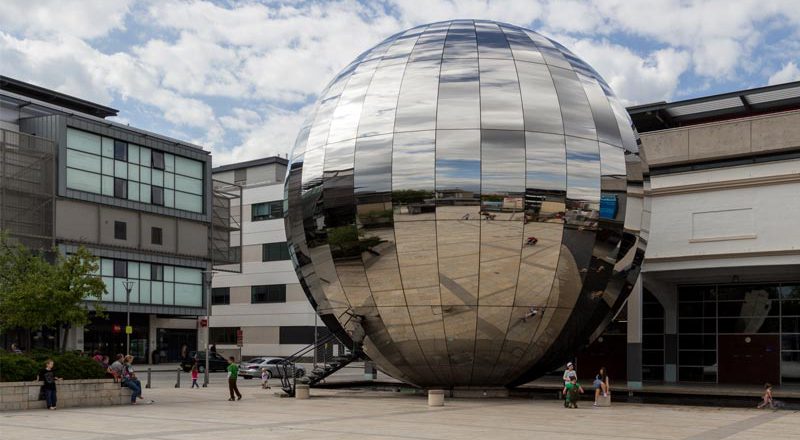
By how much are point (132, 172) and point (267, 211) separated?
20484mm

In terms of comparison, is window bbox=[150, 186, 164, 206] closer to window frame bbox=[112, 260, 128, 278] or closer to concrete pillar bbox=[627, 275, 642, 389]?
window frame bbox=[112, 260, 128, 278]

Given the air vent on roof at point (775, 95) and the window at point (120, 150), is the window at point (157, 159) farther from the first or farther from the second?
the air vent on roof at point (775, 95)

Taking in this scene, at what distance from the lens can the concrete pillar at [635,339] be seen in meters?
34.6

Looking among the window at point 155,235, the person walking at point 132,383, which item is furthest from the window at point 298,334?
the person walking at point 132,383

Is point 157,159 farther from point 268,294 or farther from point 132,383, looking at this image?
point 132,383

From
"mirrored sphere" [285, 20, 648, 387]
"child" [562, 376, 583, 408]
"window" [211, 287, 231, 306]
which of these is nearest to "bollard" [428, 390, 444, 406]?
"mirrored sphere" [285, 20, 648, 387]

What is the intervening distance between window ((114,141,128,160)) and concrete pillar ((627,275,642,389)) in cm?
4045

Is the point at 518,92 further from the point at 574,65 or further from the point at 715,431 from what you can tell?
the point at 715,431

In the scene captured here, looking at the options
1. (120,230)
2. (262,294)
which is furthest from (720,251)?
(262,294)

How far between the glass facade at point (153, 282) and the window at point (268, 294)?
11.4m

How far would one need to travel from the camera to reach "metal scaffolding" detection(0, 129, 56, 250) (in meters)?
56.3

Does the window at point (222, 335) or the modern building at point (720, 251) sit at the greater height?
the modern building at point (720, 251)

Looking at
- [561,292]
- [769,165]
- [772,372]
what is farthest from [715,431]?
[772,372]

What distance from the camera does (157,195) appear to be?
219 ft
